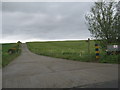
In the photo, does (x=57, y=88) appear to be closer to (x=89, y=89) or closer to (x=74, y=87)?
(x=74, y=87)

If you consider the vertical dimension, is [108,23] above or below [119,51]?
above

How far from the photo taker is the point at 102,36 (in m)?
11.2

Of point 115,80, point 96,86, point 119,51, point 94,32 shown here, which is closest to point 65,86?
point 96,86

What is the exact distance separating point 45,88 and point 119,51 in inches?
310

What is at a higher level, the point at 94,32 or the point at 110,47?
the point at 94,32

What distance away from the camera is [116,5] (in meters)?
11.5

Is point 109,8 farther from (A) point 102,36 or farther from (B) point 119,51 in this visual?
(B) point 119,51

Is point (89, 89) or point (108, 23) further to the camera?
point (108, 23)

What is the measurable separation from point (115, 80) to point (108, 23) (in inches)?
303

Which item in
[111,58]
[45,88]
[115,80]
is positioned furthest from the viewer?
[111,58]

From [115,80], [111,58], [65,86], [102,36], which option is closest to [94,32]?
[102,36]

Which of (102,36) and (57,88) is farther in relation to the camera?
(102,36)

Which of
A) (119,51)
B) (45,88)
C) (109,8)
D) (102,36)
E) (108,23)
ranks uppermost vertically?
(109,8)

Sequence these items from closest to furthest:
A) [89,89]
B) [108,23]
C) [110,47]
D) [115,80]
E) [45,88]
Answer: [89,89]
[45,88]
[115,80]
[110,47]
[108,23]
